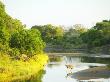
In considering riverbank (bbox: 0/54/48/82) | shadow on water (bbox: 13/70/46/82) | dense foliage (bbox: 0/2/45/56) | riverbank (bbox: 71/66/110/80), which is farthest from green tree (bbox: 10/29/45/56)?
riverbank (bbox: 71/66/110/80)

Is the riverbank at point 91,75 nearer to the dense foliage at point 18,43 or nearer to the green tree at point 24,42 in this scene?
the dense foliage at point 18,43

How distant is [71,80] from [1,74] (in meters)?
13.1

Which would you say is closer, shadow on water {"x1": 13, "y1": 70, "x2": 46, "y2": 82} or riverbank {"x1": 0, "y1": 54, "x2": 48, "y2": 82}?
riverbank {"x1": 0, "y1": 54, "x2": 48, "y2": 82}

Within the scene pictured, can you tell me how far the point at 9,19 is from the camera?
382 ft

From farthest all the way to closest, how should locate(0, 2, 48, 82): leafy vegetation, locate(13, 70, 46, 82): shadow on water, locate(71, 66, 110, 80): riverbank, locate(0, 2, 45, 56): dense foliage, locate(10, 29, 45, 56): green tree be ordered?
locate(10, 29, 45, 56): green tree < locate(0, 2, 45, 56): dense foliage < locate(71, 66, 110, 80): riverbank < locate(0, 2, 48, 82): leafy vegetation < locate(13, 70, 46, 82): shadow on water

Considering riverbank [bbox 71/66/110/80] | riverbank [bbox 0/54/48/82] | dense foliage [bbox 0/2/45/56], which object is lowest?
riverbank [bbox 71/66/110/80]

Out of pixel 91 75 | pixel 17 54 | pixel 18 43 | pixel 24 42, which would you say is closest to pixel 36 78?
pixel 91 75

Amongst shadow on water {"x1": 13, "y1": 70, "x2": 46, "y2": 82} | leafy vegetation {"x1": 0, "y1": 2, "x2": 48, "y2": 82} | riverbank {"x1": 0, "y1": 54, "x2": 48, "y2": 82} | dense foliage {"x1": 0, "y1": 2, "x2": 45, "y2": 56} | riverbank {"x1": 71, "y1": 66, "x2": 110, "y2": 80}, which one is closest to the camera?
riverbank {"x1": 0, "y1": 54, "x2": 48, "y2": 82}

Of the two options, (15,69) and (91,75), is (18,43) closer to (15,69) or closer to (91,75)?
(15,69)

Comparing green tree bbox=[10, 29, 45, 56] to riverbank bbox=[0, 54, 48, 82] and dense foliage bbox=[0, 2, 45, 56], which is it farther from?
riverbank bbox=[0, 54, 48, 82]

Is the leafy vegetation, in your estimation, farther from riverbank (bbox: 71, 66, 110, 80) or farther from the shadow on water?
riverbank (bbox: 71, 66, 110, 80)

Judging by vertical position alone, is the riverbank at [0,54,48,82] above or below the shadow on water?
above

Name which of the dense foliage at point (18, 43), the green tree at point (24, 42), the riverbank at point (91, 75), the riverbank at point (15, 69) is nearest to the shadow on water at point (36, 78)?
the riverbank at point (15, 69)

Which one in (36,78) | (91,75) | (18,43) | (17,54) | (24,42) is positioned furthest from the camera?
(24,42)
